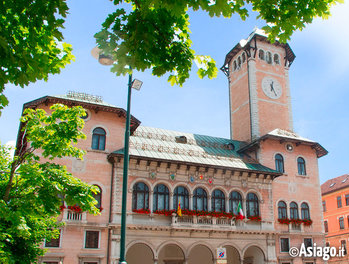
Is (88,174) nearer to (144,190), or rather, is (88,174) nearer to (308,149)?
(144,190)

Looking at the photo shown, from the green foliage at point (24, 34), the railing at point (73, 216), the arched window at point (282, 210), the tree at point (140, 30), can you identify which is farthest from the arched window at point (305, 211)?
the green foliage at point (24, 34)

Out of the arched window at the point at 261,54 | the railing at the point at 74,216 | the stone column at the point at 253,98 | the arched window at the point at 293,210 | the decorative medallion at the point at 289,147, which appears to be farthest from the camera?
the arched window at the point at 261,54

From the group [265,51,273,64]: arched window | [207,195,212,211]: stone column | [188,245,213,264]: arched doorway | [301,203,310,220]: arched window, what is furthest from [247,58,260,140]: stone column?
[188,245,213,264]: arched doorway

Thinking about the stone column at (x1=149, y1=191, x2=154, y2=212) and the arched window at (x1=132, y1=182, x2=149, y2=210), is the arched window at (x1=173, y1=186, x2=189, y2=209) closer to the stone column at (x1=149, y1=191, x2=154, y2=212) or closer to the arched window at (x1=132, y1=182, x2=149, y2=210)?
the stone column at (x1=149, y1=191, x2=154, y2=212)

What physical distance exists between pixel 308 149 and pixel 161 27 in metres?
30.3

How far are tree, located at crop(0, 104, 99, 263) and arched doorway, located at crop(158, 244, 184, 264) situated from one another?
1439cm

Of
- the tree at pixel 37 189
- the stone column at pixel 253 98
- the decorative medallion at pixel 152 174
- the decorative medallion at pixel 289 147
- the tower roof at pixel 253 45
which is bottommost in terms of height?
the tree at pixel 37 189

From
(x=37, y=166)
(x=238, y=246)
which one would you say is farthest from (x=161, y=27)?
(x=238, y=246)

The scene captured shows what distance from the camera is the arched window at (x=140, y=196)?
2617 cm

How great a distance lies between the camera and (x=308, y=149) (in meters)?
34.5

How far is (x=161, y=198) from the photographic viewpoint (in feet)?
88.9

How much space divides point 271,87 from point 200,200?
1562 cm

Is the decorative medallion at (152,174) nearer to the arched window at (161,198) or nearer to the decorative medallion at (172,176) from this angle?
the arched window at (161,198)

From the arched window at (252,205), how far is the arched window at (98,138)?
12010 millimetres
